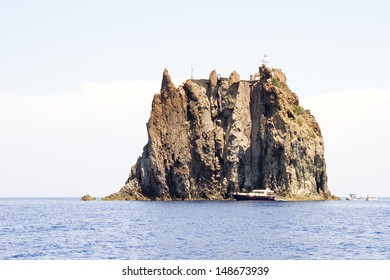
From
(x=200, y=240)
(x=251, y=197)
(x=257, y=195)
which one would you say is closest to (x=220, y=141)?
(x=251, y=197)

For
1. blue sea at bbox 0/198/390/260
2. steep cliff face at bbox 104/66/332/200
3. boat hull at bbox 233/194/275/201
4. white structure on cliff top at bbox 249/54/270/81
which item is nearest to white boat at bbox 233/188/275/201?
boat hull at bbox 233/194/275/201

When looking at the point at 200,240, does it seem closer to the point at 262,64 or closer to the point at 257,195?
the point at 257,195

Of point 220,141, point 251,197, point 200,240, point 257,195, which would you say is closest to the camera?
point 200,240

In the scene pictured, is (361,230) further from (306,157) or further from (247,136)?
(247,136)

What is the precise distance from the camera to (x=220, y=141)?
180m

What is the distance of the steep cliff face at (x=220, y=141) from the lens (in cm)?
16788

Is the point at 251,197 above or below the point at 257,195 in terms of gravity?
below

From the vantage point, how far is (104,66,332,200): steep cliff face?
16788 centimetres

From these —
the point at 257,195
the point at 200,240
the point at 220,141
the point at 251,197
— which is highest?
the point at 220,141

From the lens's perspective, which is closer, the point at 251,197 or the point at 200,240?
the point at 200,240

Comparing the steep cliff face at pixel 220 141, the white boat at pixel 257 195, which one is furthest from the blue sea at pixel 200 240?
the steep cliff face at pixel 220 141

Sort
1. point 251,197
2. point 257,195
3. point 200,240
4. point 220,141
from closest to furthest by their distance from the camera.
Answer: point 200,240 < point 257,195 < point 251,197 < point 220,141

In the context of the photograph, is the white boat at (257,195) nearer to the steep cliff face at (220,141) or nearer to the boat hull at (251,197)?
the boat hull at (251,197)
